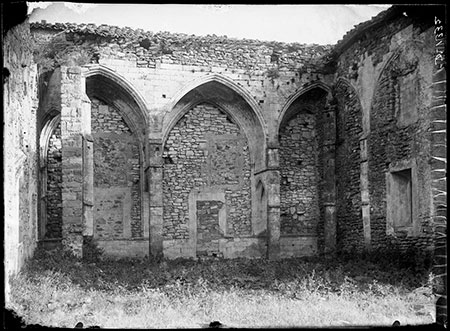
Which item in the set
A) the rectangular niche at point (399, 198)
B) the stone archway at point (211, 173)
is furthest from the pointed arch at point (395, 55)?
the stone archway at point (211, 173)

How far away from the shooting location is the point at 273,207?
50.7ft

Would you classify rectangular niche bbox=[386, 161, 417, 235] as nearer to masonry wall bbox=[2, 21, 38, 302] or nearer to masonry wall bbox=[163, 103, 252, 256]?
masonry wall bbox=[163, 103, 252, 256]

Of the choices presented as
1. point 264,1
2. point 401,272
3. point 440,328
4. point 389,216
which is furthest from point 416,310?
point 264,1

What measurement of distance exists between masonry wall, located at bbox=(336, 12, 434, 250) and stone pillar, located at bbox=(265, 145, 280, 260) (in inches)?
67.0

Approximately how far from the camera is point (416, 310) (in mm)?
8961

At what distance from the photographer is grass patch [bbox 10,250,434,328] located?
27.0 feet

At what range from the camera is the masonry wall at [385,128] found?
11.7 m

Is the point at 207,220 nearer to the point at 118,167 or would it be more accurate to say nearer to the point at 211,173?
the point at 211,173

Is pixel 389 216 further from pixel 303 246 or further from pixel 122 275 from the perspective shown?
pixel 122 275

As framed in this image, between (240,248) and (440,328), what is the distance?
10198 millimetres

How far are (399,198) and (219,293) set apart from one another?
196 inches

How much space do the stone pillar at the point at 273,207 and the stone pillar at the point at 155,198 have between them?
294 cm

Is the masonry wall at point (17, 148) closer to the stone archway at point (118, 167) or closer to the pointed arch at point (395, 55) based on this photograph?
the stone archway at point (118, 167)

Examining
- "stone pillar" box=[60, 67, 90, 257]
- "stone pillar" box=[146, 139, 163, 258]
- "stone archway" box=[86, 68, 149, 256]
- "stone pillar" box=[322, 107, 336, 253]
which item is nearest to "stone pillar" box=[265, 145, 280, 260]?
"stone pillar" box=[322, 107, 336, 253]
